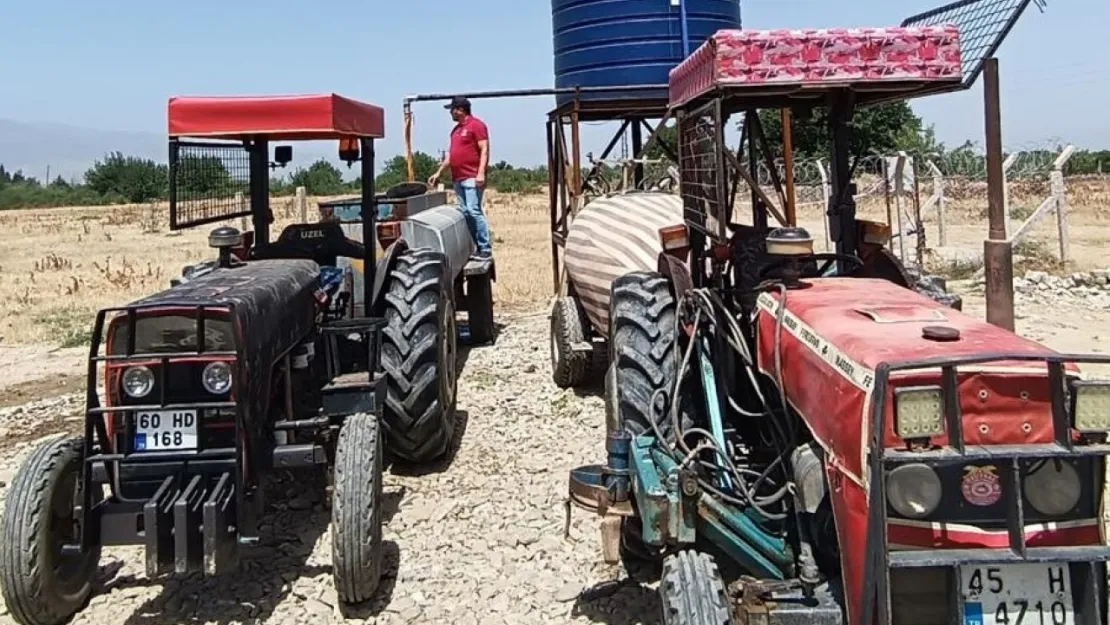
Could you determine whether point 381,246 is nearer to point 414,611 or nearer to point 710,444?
point 414,611

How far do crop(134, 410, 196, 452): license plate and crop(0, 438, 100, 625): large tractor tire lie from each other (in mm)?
326

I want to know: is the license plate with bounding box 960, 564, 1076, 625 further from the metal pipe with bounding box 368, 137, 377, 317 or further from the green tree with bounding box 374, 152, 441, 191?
the green tree with bounding box 374, 152, 441, 191

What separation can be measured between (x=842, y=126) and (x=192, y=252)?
18.1 meters

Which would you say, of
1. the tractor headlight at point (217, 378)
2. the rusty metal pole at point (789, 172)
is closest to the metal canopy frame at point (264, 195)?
the tractor headlight at point (217, 378)

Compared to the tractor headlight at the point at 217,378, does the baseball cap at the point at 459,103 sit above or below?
above

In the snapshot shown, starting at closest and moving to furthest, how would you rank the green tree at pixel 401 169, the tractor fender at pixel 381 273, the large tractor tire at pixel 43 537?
the large tractor tire at pixel 43 537 < the tractor fender at pixel 381 273 < the green tree at pixel 401 169

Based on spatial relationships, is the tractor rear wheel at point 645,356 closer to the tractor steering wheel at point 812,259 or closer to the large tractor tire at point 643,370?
the large tractor tire at point 643,370

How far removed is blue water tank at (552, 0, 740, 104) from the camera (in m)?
9.55

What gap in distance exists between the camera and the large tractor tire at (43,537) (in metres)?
3.85

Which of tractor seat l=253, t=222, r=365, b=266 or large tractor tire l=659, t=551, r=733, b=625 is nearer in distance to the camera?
large tractor tire l=659, t=551, r=733, b=625

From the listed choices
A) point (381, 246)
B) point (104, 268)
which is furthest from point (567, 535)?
point (104, 268)

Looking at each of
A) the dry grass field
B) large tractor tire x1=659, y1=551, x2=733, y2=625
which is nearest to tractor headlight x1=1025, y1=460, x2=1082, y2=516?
large tractor tire x1=659, y1=551, x2=733, y2=625

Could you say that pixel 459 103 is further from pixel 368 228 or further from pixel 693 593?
pixel 693 593

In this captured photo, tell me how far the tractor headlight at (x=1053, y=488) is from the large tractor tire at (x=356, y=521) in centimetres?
253
